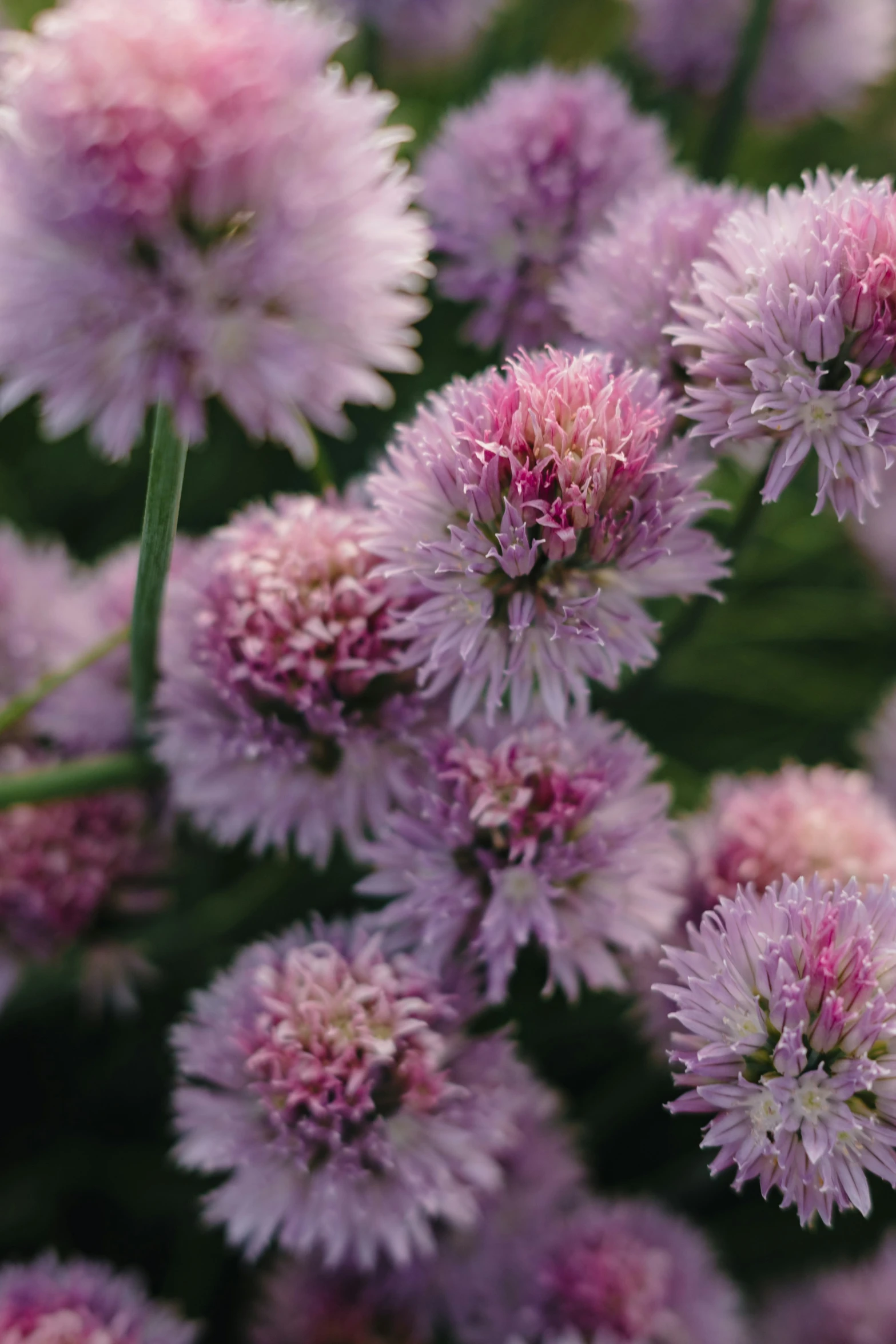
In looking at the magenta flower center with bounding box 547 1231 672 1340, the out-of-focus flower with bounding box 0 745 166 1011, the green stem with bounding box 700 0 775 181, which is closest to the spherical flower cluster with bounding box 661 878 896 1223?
the magenta flower center with bounding box 547 1231 672 1340

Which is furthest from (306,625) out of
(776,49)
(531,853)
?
(776,49)

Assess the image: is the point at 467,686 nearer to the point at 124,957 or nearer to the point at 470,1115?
the point at 470,1115

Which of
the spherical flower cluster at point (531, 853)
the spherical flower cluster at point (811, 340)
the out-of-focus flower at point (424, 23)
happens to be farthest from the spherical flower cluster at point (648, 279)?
the out-of-focus flower at point (424, 23)

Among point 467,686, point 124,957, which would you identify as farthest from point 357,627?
point 124,957

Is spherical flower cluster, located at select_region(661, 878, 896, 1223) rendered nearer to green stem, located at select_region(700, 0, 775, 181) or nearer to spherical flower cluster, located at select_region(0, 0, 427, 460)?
spherical flower cluster, located at select_region(0, 0, 427, 460)

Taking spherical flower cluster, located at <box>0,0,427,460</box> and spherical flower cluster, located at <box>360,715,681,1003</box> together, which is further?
spherical flower cluster, located at <box>360,715,681,1003</box>
